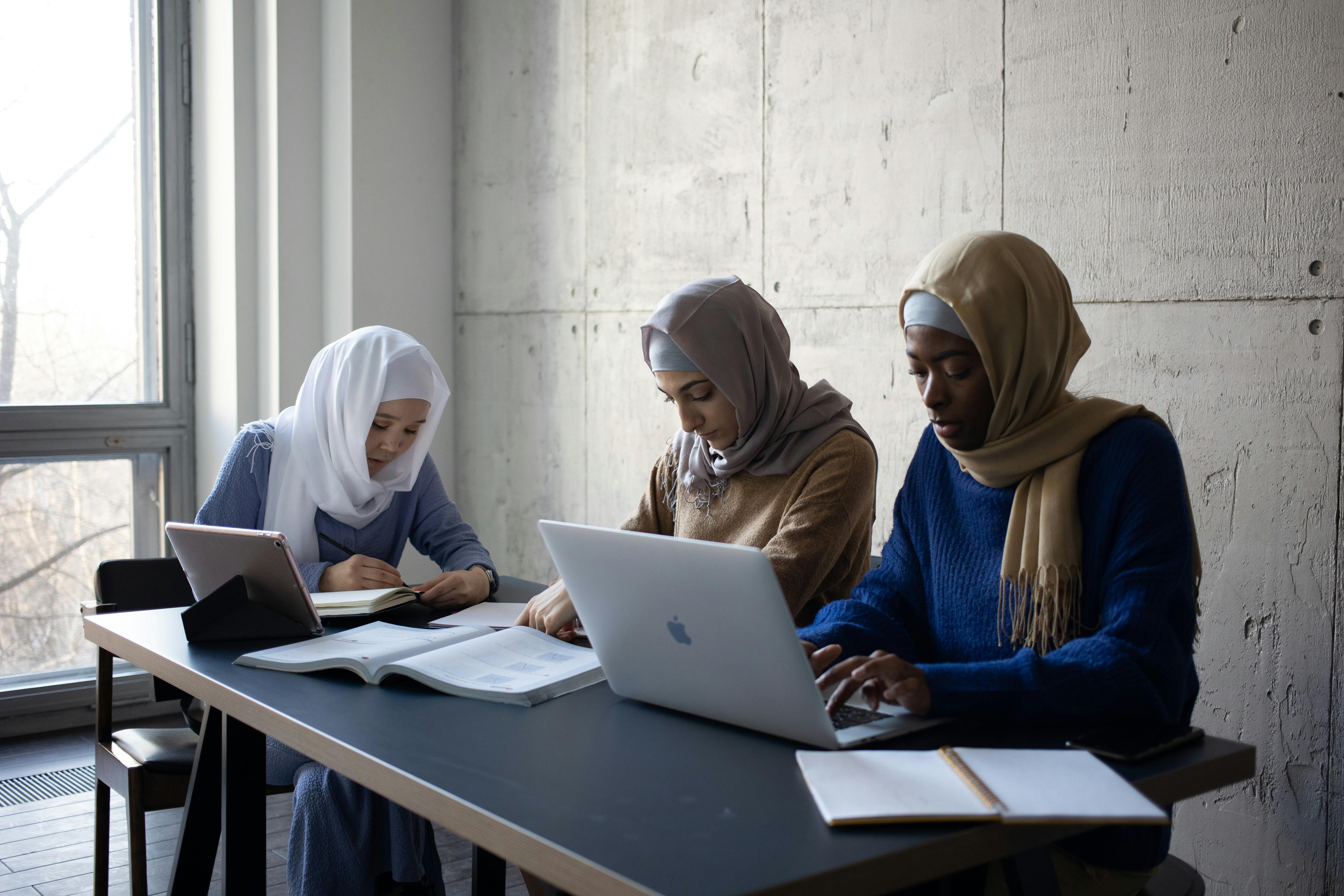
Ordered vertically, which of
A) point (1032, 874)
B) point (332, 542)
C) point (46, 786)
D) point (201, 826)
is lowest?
point (46, 786)

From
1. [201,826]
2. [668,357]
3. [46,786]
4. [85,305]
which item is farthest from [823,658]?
[85,305]

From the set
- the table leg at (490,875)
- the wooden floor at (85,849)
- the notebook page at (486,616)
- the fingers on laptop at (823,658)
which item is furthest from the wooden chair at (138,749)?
the fingers on laptop at (823,658)

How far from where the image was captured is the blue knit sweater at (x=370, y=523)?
245 centimetres

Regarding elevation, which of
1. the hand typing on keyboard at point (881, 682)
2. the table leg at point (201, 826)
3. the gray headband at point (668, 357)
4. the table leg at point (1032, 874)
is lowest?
the table leg at point (201, 826)

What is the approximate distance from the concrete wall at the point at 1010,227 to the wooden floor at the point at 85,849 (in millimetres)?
1244

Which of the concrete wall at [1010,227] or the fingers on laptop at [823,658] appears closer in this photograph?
the fingers on laptop at [823,658]

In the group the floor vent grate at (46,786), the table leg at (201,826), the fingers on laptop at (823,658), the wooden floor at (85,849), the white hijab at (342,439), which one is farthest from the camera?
the floor vent grate at (46,786)

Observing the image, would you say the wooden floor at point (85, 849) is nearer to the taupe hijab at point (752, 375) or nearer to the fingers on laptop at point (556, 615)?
the fingers on laptop at point (556, 615)

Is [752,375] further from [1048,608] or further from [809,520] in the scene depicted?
[1048,608]

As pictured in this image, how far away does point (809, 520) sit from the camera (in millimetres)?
1995

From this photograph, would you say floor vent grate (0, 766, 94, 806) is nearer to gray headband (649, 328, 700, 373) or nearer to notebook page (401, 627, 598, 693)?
notebook page (401, 627, 598, 693)

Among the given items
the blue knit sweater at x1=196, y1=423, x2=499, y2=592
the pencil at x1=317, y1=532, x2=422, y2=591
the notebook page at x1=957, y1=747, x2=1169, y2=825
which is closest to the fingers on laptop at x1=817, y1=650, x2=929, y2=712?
the notebook page at x1=957, y1=747, x2=1169, y2=825

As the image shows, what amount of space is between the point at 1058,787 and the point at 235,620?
1.33 m

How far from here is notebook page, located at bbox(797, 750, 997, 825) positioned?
1.02 meters
